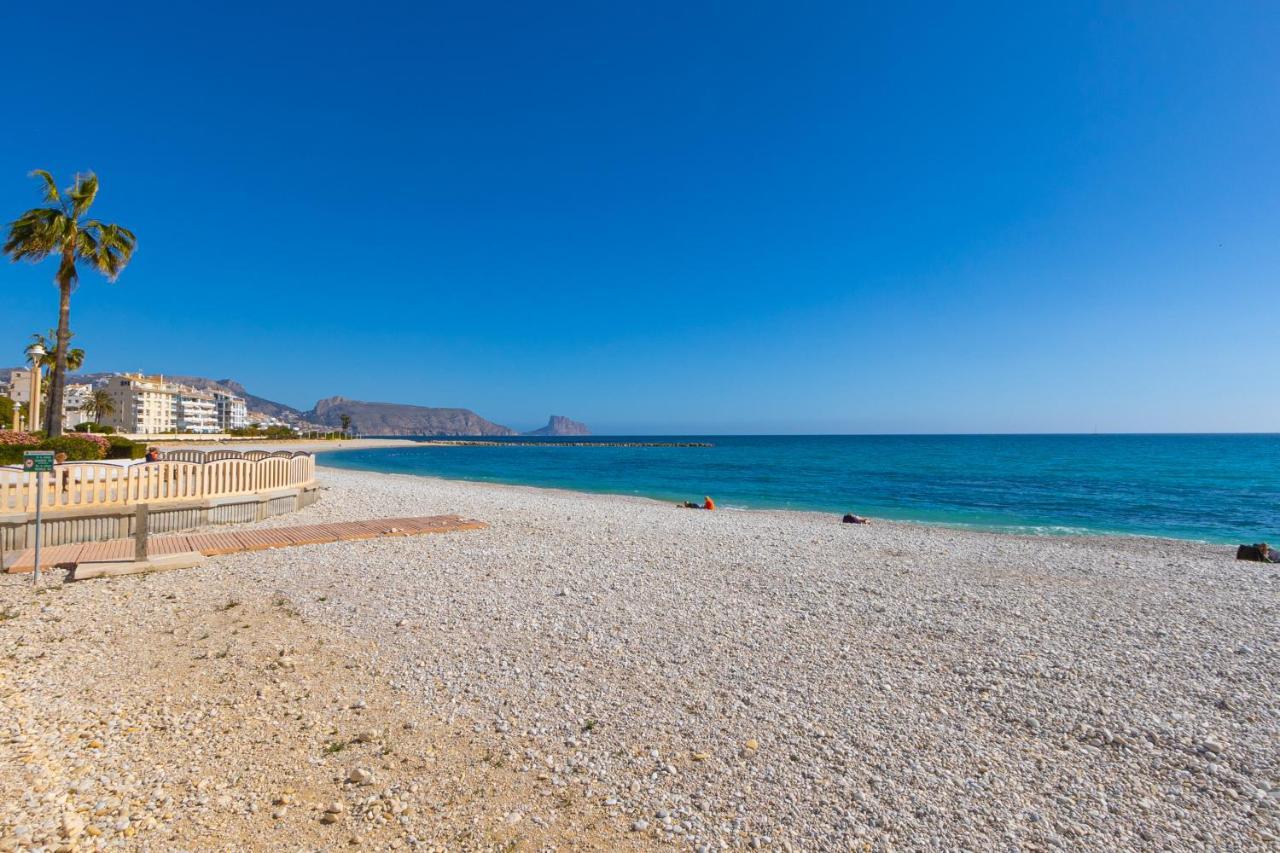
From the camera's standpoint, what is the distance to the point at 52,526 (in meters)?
9.91

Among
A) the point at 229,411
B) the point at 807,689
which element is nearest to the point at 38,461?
the point at 807,689

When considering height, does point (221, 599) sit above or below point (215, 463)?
below

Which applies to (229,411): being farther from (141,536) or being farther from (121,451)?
(141,536)

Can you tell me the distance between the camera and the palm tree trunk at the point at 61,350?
23.0 metres

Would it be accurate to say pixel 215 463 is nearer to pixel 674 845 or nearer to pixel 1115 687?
pixel 674 845

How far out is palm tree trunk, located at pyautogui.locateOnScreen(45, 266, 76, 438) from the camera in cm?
2300

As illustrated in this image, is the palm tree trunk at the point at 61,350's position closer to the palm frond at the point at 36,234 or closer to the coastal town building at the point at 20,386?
the palm frond at the point at 36,234

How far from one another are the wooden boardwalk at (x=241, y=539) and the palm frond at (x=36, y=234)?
2108cm

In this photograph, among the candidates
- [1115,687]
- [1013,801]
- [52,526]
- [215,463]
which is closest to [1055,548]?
[1115,687]

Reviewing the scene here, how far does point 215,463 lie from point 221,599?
21.0 feet

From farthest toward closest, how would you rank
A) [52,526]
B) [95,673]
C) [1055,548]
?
[1055,548] → [52,526] → [95,673]

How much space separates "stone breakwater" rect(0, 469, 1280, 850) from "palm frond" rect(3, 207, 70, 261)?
925 inches

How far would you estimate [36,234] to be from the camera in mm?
23344

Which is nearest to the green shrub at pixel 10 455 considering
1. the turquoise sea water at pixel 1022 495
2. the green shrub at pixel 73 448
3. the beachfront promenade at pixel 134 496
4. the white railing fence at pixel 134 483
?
the green shrub at pixel 73 448
